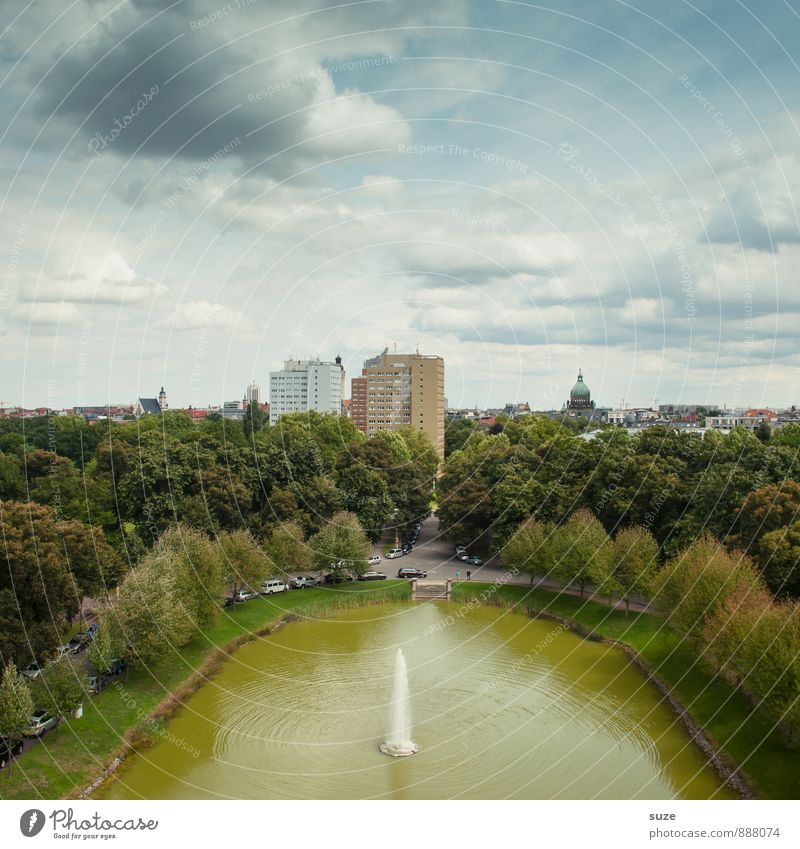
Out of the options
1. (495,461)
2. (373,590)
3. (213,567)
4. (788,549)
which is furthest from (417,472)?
(788,549)

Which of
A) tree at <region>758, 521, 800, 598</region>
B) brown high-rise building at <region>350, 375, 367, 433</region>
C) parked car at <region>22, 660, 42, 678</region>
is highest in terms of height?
brown high-rise building at <region>350, 375, 367, 433</region>

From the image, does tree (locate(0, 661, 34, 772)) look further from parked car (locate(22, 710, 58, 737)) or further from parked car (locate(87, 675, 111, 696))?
parked car (locate(87, 675, 111, 696))

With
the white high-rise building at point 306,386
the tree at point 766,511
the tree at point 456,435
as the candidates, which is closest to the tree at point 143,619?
the tree at point 766,511

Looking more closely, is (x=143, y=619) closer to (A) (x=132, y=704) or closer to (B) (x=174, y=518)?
(A) (x=132, y=704)

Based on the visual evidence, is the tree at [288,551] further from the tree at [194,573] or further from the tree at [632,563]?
the tree at [632,563]

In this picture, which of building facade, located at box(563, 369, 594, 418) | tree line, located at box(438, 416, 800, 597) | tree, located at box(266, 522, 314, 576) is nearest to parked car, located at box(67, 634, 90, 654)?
tree, located at box(266, 522, 314, 576)

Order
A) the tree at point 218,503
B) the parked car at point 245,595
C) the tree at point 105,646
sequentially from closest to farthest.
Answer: the tree at point 105,646 < the parked car at point 245,595 < the tree at point 218,503
